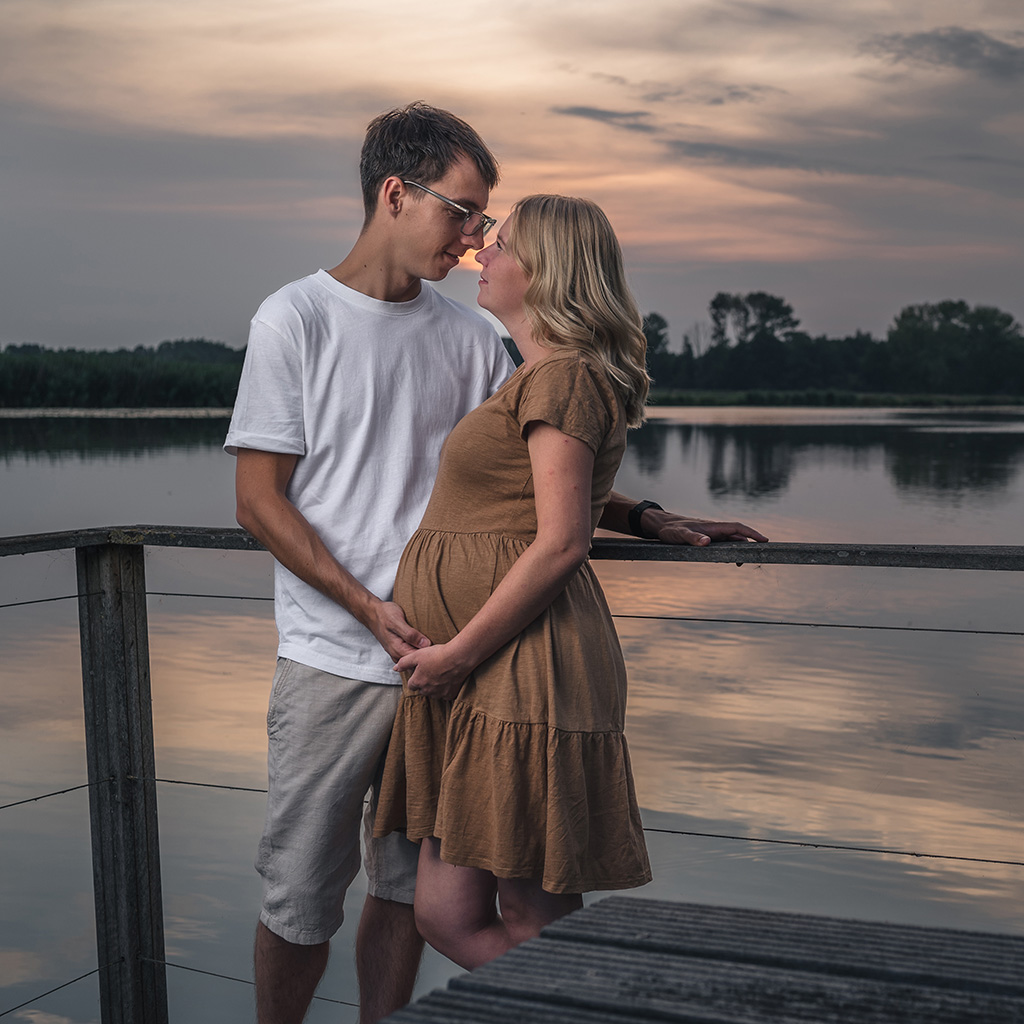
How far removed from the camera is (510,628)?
1.53 meters

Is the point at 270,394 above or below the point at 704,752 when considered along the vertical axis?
above

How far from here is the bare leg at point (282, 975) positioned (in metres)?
1.84

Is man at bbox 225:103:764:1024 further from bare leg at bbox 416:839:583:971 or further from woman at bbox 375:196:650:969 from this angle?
bare leg at bbox 416:839:583:971

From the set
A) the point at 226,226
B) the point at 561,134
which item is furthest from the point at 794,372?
the point at 226,226

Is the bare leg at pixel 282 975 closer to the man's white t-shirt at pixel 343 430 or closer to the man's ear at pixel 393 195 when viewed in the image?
the man's white t-shirt at pixel 343 430

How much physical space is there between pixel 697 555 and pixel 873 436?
57.7 m

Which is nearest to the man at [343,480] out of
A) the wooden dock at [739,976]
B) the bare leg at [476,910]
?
the bare leg at [476,910]

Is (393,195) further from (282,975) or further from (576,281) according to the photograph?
(282,975)

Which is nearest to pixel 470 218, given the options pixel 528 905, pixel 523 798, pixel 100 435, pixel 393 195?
pixel 393 195

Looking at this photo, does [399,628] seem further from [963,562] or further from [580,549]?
[963,562]

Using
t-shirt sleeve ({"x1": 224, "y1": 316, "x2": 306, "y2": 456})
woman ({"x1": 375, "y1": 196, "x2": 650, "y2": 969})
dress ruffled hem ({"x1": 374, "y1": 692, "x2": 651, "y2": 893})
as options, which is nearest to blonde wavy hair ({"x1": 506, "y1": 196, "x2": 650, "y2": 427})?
woman ({"x1": 375, "y1": 196, "x2": 650, "y2": 969})

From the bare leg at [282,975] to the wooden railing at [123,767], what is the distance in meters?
0.32

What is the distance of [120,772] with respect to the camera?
6.70ft

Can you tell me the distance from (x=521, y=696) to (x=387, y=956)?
65 cm
